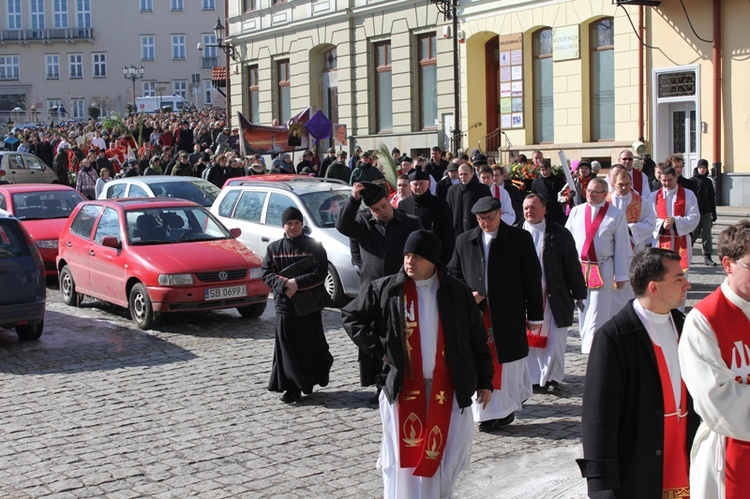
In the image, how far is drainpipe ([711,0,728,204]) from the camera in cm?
2250

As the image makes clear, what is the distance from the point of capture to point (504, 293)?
27.0 ft

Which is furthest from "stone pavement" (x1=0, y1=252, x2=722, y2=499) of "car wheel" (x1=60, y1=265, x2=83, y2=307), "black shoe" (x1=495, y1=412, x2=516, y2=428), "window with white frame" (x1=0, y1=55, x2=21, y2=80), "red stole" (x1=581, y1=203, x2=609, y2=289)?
"window with white frame" (x1=0, y1=55, x2=21, y2=80)

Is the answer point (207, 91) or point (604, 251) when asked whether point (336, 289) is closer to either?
point (604, 251)

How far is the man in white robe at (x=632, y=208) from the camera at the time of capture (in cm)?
1145

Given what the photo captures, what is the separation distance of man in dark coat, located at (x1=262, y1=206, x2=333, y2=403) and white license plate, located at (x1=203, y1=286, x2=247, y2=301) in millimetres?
3374

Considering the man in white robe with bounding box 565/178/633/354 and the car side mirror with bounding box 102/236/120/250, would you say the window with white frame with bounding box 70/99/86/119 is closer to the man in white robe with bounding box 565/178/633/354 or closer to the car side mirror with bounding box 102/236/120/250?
Result: the car side mirror with bounding box 102/236/120/250

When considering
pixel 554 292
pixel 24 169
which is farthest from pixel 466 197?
pixel 24 169

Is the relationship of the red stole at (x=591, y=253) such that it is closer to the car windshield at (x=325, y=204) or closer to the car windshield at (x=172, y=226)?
the car windshield at (x=325, y=204)

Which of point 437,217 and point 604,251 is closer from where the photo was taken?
point 604,251

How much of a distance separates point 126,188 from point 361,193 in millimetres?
10836

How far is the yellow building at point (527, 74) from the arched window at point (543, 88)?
4 centimetres

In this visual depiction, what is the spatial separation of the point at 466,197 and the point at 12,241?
5300mm

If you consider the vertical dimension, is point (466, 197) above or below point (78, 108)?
below

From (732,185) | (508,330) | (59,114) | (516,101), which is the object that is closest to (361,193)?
(508,330)
